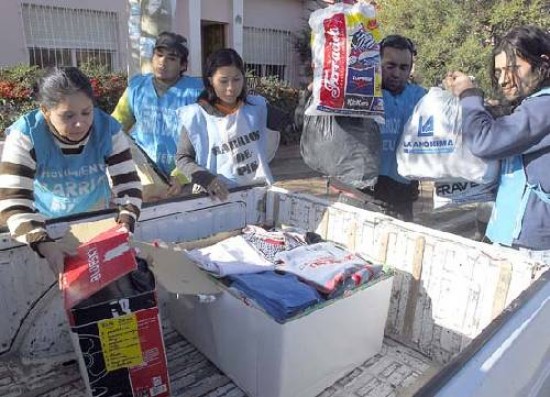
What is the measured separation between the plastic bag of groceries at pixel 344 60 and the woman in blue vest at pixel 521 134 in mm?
459

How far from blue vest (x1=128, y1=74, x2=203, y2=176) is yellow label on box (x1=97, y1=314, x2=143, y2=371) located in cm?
156

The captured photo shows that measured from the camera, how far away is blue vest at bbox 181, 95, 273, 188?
2.59 m

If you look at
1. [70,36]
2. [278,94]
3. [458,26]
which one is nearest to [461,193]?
[458,26]

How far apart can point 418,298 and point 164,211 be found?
4.33 feet

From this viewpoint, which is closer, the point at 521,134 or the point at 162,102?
the point at 521,134

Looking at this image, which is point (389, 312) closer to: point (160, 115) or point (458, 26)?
point (160, 115)

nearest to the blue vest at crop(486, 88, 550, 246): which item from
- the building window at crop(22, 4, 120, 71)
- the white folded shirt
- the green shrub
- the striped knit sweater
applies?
the white folded shirt

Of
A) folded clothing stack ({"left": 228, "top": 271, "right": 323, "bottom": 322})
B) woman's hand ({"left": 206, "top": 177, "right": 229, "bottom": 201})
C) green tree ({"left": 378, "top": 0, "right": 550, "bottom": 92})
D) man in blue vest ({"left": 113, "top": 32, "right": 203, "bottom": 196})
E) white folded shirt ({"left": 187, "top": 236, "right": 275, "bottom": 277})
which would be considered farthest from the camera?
green tree ({"left": 378, "top": 0, "right": 550, "bottom": 92})

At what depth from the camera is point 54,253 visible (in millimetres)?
1632

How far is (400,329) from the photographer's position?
87.2 inches

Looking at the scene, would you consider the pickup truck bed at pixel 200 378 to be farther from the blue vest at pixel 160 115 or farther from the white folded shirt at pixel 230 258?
the blue vest at pixel 160 115

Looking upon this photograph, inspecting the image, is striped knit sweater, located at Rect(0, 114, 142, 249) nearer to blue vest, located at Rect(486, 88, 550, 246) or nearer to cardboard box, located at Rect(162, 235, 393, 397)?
cardboard box, located at Rect(162, 235, 393, 397)

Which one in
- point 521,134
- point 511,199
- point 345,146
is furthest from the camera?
point 345,146

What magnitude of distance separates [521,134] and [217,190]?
1.47m
